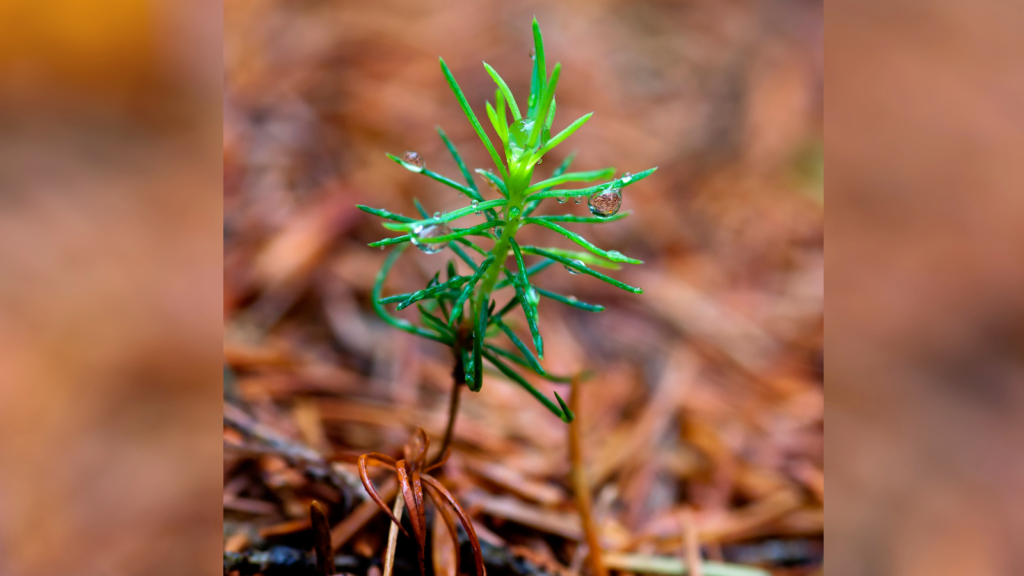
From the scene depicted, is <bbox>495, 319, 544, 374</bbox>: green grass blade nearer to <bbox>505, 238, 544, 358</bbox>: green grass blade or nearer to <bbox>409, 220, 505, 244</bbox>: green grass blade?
<bbox>505, 238, 544, 358</bbox>: green grass blade

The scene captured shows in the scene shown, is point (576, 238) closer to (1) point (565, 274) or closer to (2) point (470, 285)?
(2) point (470, 285)

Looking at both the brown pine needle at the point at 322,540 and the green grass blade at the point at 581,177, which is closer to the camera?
the green grass blade at the point at 581,177

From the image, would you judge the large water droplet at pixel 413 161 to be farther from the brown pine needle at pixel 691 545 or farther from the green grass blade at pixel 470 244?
the brown pine needle at pixel 691 545

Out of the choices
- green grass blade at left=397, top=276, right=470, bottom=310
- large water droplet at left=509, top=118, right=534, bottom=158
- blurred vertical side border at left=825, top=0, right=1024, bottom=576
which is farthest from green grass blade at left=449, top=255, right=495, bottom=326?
blurred vertical side border at left=825, top=0, right=1024, bottom=576

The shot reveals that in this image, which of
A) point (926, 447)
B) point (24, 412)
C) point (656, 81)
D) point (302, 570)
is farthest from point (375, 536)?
point (656, 81)

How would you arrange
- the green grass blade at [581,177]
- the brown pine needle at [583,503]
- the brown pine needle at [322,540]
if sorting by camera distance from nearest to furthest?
the green grass blade at [581,177] → the brown pine needle at [322,540] → the brown pine needle at [583,503]

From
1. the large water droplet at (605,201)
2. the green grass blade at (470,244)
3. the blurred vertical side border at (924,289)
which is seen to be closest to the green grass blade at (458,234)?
the green grass blade at (470,244)

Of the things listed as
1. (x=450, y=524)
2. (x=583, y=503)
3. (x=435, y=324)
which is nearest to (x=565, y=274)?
(x=583, y=503)
